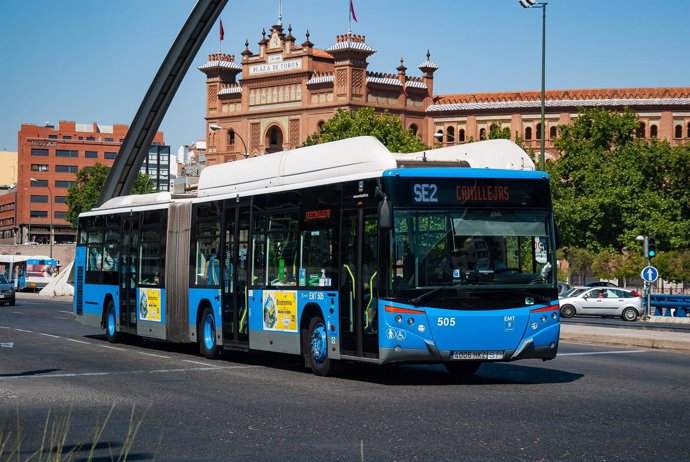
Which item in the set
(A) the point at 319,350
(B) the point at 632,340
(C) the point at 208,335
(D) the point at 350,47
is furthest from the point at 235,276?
(D) the point at 350,47

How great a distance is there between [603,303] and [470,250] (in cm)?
3548

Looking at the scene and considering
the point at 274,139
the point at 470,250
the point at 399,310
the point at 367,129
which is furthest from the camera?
the point at 274,139

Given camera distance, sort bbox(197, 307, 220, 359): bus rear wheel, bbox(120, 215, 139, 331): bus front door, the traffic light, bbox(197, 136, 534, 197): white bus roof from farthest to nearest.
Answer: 1. the traffic light
2. bbox(120, 215, 139, 331): bus front door
3. bbox(197, 307, 220, 359): bus rear wheel
4. bbox(197, 136, 534, 197): white bus roof

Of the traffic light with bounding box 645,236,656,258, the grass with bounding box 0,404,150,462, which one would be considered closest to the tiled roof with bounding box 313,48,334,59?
the traffic light with bounding box 645,236,656,258

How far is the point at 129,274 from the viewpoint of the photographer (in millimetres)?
24688

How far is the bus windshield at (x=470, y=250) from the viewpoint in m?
15.4

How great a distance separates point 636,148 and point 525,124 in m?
29.4

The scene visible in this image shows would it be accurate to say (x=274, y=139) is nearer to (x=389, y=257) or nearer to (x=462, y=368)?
(x=462, y=368)

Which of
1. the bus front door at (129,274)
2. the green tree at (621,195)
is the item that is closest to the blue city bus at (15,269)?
the green tree at (621,195)

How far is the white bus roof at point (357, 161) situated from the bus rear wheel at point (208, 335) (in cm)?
262

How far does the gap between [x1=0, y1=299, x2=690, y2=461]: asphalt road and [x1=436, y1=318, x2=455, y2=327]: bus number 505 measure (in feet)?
2.62

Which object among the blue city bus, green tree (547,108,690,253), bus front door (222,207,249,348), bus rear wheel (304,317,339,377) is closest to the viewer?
bus rear wheel (304,317,339,377)

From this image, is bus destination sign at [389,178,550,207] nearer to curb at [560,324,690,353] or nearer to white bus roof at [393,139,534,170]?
white bus roof at [393,139,534,170]

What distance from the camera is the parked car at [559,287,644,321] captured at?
48906mm
